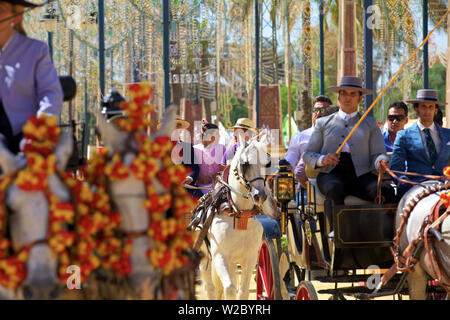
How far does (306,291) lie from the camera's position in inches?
298

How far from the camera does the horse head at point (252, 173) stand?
8.80 m

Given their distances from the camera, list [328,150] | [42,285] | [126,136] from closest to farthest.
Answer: [42,285] → [126,136] → [328,150]

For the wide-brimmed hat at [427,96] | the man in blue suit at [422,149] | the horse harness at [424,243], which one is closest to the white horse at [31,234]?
the horse harness at [424,243]

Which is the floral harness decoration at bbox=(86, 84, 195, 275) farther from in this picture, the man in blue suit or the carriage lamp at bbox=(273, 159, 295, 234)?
the carriage lamp at bbox=(273, 159, 295, 234)

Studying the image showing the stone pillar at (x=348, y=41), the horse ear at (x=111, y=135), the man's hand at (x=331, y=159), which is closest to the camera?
the horse ear at (x=111, y=135)

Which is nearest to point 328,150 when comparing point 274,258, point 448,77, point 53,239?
point 274,258

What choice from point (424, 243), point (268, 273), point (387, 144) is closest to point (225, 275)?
point (268, 273)

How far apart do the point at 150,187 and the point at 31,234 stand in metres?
0.60

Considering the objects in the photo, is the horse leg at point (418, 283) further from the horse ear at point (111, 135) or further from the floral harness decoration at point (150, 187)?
the horse ear at point (111, 135)

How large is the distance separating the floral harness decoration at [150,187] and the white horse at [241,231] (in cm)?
487

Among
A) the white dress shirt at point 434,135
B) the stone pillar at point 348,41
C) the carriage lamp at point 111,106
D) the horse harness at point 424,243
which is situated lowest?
the horse harness at point 424,243
